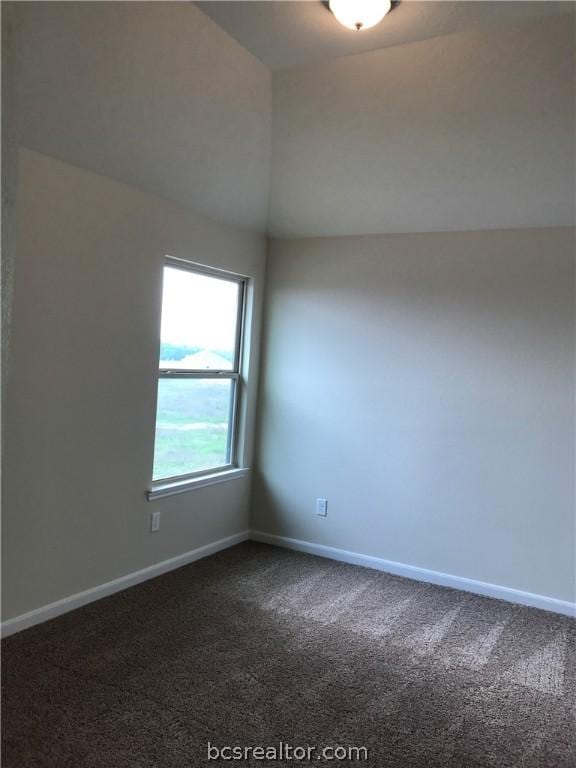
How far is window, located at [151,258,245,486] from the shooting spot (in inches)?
150

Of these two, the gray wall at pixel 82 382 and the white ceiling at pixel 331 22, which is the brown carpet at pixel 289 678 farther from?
the white ceiling at pixel 331 22

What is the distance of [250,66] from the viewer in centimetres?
304

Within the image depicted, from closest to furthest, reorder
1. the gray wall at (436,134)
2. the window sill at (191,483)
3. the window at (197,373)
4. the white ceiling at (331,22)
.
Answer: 1. the white ceiling at (331,22)
2. the gray wall at (436,134)
3. the window sill at (191,483)
4. the window at (197,373)

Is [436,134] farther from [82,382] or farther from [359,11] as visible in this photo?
Result: [82,382]

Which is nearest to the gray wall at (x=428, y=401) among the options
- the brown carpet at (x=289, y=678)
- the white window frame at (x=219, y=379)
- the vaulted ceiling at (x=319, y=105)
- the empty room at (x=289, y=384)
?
the empty room at (x=289, y=384)

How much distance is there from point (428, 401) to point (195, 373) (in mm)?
1503

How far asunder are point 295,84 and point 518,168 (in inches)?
49.3

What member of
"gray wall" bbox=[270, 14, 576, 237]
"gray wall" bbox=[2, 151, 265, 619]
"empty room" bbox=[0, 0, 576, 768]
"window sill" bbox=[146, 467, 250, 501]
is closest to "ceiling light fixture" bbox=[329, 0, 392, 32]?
"empty room" bbox=[0, 0, 576, 768]

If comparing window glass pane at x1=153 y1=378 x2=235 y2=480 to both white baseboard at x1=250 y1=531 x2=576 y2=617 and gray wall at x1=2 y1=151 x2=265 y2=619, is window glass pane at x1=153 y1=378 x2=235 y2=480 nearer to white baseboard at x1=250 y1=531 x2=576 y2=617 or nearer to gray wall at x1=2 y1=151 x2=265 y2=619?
gray wall at x1=2 y1=151 x2=265 y2=619

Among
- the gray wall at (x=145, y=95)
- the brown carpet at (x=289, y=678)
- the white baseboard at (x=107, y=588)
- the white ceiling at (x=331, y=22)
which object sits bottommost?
the brown carpet at (x=289, y=678)

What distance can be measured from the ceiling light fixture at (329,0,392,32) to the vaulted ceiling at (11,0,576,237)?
0.13 metres

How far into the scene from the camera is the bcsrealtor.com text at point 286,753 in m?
2.17

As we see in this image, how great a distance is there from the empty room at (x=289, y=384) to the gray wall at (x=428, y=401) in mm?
18

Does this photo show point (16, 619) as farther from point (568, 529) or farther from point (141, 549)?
point (568, 529)
